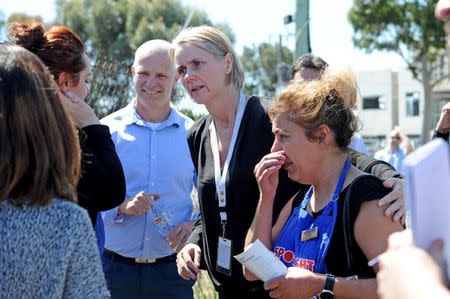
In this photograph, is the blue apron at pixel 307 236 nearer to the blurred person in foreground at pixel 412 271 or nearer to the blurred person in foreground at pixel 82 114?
the blurred person in foreground at pixel 82 114

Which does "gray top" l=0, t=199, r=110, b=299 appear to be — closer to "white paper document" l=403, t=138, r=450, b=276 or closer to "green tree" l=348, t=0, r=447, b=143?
"white paper document" l=403, t=138, r=450, b=276

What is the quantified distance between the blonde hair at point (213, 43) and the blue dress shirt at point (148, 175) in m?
0.91

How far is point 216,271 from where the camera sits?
357 centimetres

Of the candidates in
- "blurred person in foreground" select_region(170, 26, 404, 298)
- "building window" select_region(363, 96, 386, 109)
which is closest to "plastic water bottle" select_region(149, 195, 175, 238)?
"blurred person in foreground" select_region(170, 26, 404, 298)

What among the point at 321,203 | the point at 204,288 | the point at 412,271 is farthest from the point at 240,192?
the point at 204,288

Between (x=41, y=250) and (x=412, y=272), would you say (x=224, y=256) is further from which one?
(x=412, y=272)

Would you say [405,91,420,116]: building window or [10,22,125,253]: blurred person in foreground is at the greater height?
[10,22,125,253]: blurred person in foreground

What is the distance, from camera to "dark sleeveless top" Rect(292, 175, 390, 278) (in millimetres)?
2730

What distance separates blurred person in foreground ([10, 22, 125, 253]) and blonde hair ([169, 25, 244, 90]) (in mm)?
866

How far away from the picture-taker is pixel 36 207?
1.89 m

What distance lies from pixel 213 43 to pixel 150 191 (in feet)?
3.84

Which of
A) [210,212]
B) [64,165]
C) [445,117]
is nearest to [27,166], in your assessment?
[64,165]

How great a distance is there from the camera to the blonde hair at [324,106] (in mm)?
2992

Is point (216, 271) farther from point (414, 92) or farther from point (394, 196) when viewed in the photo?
point (414, 92)
